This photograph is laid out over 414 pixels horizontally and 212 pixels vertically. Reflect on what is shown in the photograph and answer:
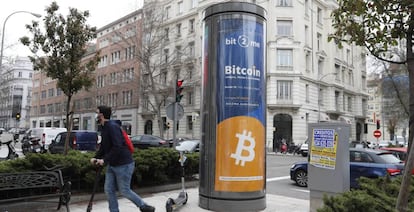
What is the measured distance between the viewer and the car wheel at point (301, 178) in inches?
515

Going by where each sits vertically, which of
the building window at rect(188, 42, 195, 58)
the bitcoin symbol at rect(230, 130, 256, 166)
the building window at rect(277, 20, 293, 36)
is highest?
the building window at rect(277, 20, 293, 36)

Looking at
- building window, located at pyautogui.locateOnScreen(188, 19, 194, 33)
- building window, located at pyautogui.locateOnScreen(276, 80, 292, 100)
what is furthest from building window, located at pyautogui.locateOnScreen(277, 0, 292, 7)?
building window, located at pyautogui.locateOnScreen(188, 19, 194, 33)

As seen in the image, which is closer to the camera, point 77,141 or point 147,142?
point 77,141

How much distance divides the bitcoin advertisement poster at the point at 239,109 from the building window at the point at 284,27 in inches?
1405

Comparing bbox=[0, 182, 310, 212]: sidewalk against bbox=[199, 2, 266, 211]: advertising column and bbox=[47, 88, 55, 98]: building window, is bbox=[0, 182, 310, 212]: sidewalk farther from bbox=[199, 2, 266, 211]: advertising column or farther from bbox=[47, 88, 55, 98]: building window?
bbox=[47, 88, 55, 98]: building window

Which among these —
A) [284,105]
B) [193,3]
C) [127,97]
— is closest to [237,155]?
[284,105]

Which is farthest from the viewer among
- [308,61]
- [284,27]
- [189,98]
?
[189,98]

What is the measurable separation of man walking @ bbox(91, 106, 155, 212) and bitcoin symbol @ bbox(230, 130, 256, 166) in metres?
1.94

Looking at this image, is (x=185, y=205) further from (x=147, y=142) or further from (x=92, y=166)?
(x=147, y=142)

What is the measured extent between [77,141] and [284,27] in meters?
27.9

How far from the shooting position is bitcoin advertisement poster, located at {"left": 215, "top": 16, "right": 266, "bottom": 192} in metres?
7.36

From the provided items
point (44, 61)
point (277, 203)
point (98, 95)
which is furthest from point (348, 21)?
point (98, 95)

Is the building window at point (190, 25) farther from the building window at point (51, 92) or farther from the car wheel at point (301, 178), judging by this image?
the building window at point (51, 92)

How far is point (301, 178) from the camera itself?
43.4 ft
